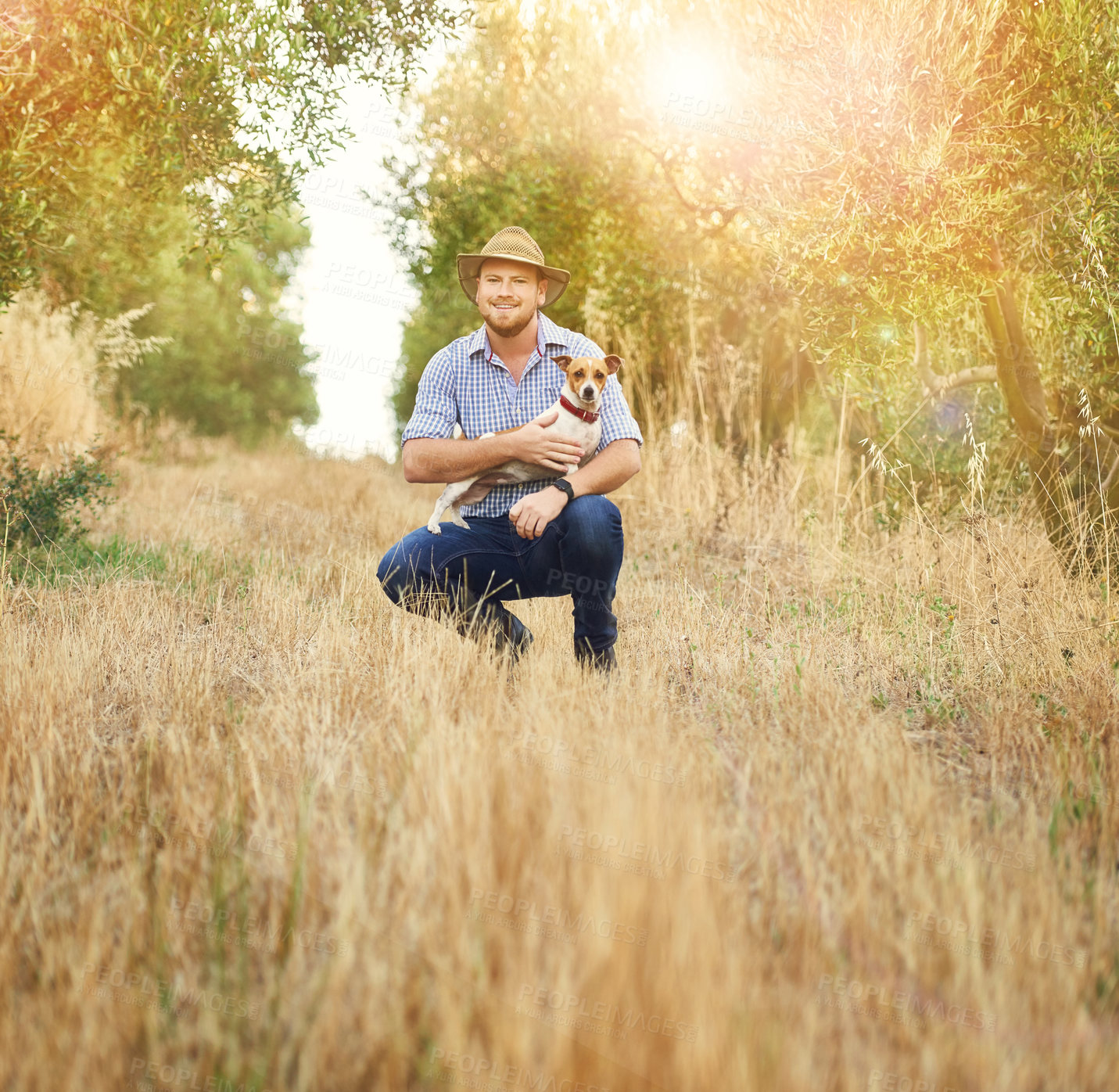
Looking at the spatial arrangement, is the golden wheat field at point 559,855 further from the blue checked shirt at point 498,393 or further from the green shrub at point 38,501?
the green shrub at point 38,501

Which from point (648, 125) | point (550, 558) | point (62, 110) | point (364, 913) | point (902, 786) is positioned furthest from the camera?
point (648, 125)

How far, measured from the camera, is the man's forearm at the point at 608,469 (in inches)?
150

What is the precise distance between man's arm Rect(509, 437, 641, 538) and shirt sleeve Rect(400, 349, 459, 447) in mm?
599

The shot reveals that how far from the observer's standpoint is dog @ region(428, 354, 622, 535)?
3.86 m

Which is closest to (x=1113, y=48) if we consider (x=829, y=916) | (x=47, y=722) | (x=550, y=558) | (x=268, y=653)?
(x=550, y=558)

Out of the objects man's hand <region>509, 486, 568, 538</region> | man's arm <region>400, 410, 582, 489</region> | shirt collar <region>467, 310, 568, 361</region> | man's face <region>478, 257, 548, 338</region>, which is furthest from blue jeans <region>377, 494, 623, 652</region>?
man's face <region>478, 257, 548, 338</region>

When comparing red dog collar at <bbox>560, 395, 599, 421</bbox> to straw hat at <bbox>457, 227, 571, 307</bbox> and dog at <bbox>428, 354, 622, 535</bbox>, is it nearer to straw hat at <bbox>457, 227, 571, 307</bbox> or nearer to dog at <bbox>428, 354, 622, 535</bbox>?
dog at <bbox>428, 354, 622, 535</bbox>

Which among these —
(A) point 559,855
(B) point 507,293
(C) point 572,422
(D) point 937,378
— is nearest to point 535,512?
(C) point 572,422

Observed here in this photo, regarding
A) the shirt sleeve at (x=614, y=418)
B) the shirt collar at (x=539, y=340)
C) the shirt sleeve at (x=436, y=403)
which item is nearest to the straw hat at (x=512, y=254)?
the shirt collar at (x=539, y=340)

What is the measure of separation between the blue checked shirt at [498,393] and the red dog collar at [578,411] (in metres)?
0.10

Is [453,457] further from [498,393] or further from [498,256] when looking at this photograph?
[498,256]

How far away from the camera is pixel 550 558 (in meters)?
3.82

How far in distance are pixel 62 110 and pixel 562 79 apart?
5717mm

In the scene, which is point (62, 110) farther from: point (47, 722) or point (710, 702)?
point (710, 702)
